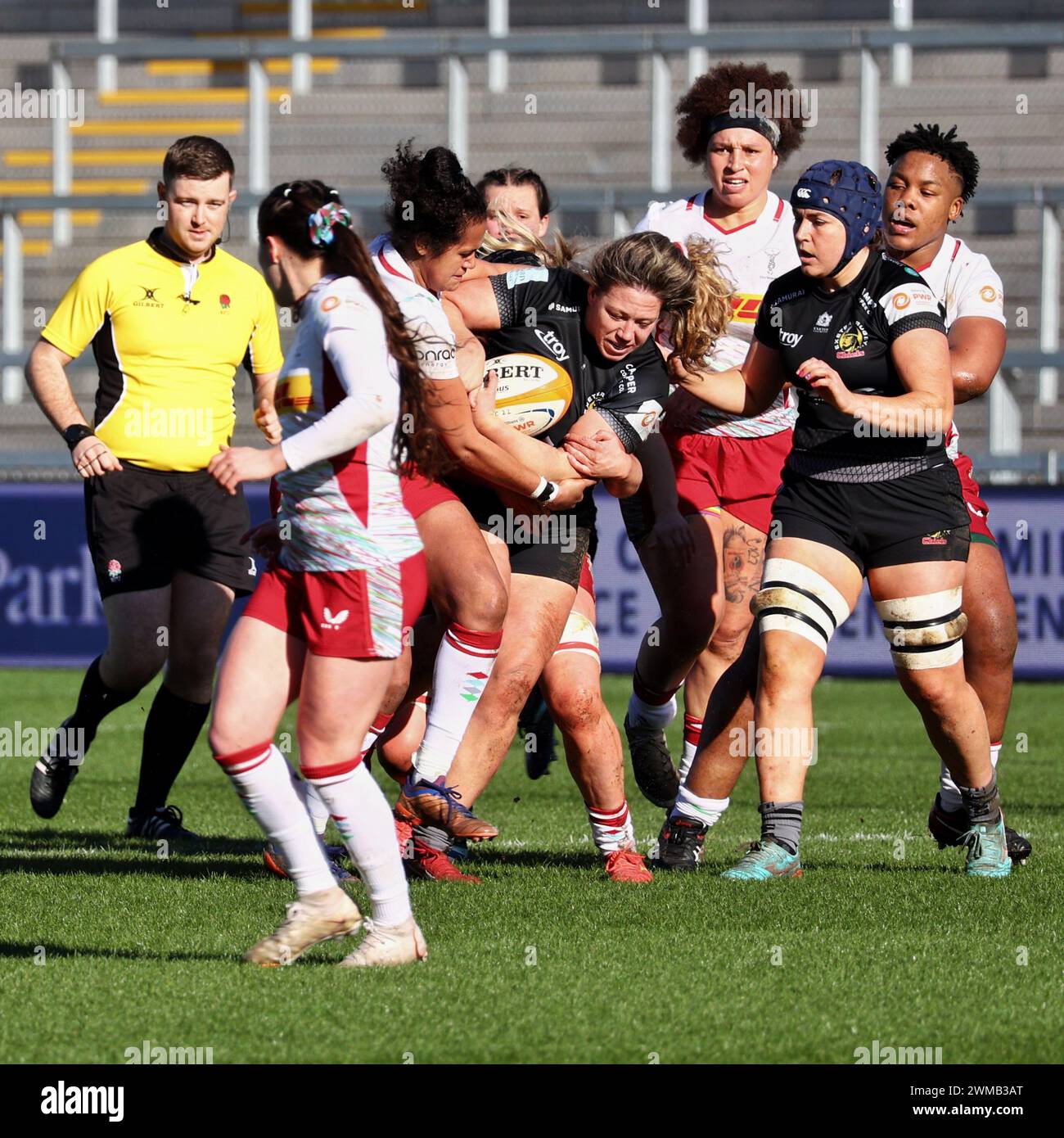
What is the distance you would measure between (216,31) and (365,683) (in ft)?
67.5

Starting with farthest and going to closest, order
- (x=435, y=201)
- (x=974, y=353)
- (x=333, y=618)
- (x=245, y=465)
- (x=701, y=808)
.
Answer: (x=974, y=353) → (x=701, y=808) → (x=435, y=201) → (x=333, y=618) → (x=245, y=465)

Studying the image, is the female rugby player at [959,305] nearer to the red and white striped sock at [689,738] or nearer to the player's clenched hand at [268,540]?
the red and white striped sock at [689,738]

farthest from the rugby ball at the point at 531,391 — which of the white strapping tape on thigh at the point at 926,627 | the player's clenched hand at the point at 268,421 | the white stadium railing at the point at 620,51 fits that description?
the white stadium railing at the point at 620,51

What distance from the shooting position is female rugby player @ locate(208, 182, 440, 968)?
177 inches

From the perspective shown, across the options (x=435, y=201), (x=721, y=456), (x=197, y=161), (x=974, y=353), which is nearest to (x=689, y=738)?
(x=721, y=456)

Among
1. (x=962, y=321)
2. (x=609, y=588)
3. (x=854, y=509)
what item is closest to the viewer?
(x=854, y=509)

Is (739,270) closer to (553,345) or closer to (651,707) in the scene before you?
(553,345)

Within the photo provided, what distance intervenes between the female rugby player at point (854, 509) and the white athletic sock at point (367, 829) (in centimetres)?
164

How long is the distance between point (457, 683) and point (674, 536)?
112 centimetres

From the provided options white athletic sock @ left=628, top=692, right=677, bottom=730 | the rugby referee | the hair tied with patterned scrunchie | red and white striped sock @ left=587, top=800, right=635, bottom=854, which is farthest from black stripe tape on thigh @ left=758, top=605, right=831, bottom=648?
the rugby referee

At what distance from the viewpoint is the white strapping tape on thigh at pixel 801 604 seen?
5.89 m

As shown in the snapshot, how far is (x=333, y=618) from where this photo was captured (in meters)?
4.48

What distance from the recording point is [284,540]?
4602 mm
